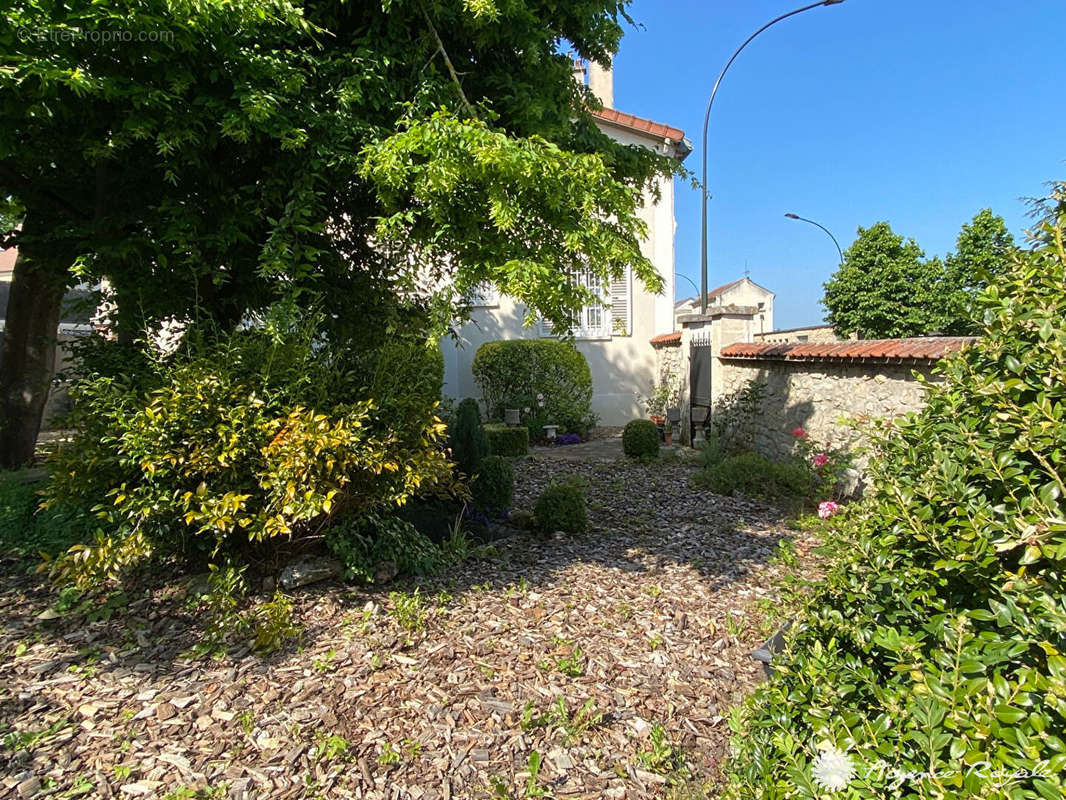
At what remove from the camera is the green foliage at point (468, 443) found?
16.8 ft

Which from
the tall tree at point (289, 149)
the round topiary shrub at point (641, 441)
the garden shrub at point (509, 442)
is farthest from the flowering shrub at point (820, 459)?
the garden shrub at point (509, 442)

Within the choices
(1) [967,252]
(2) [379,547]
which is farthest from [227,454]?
(1) [967,252]

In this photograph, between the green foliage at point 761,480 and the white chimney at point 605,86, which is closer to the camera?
the green foliage at point 761,480

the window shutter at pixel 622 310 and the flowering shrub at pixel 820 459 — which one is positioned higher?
the window shutter at pixel 622 310

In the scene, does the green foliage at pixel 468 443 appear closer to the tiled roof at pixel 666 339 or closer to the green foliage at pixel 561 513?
the green foliage at pixel 561 513

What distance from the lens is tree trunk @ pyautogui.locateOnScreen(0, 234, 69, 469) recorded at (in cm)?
604

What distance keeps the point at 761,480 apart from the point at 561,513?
2642 millimetres

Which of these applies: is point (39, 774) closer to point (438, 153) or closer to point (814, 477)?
point (438, 153)

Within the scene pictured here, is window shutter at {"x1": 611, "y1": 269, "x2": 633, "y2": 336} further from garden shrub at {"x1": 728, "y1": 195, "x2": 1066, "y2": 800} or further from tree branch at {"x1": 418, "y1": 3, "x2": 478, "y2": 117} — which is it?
garden shrub at {"x1": 728, "y1": 195, "x2": 1066, "y2": 800}

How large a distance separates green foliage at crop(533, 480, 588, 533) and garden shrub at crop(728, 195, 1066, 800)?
3130 mm

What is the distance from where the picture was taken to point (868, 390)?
5.63 metres

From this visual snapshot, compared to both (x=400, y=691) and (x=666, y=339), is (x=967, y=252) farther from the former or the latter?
(x=400, y=691)

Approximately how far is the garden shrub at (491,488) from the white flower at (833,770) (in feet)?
12.5

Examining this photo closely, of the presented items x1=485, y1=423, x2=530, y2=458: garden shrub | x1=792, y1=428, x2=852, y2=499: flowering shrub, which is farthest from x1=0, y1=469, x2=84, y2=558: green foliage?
x1=792, y1=428, x2=852, y2=499: flowering shrub
